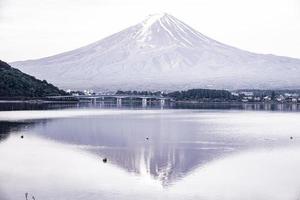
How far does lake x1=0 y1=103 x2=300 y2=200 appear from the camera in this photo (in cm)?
1047

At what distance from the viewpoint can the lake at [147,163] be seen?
34.3 feet

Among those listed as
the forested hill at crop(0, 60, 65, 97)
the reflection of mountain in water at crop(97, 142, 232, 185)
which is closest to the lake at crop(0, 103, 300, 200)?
the reflection of mountain in water at crop(97, 142, 232, 185)

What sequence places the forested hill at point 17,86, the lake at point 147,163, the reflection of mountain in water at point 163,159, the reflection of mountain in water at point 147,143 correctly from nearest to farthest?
the lake at point 147,163, the reflection of mountain in water at point 163,159, the reflection of mountain in water at point 147,143, the forested hill at point 17,86

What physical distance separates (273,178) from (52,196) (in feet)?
14.5

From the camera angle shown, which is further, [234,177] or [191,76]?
[191,76]

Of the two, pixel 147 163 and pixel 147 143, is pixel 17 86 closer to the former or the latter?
pixel 147 143

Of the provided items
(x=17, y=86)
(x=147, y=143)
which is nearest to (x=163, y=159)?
(x=147, y=143)

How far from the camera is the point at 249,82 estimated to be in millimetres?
92938

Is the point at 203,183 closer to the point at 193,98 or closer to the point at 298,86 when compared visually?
the point at 193,98

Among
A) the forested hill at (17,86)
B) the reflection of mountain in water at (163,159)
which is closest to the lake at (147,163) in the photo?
the reflection of mountain in water at (163,159)

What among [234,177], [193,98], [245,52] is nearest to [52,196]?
[234,177]

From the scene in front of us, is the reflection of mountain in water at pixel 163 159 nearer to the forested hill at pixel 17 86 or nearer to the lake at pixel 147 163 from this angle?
the lake at pixel 147 163

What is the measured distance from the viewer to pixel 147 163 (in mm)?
13719

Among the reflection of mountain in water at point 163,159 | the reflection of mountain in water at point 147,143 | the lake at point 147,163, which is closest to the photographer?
the lake at point 147,163
